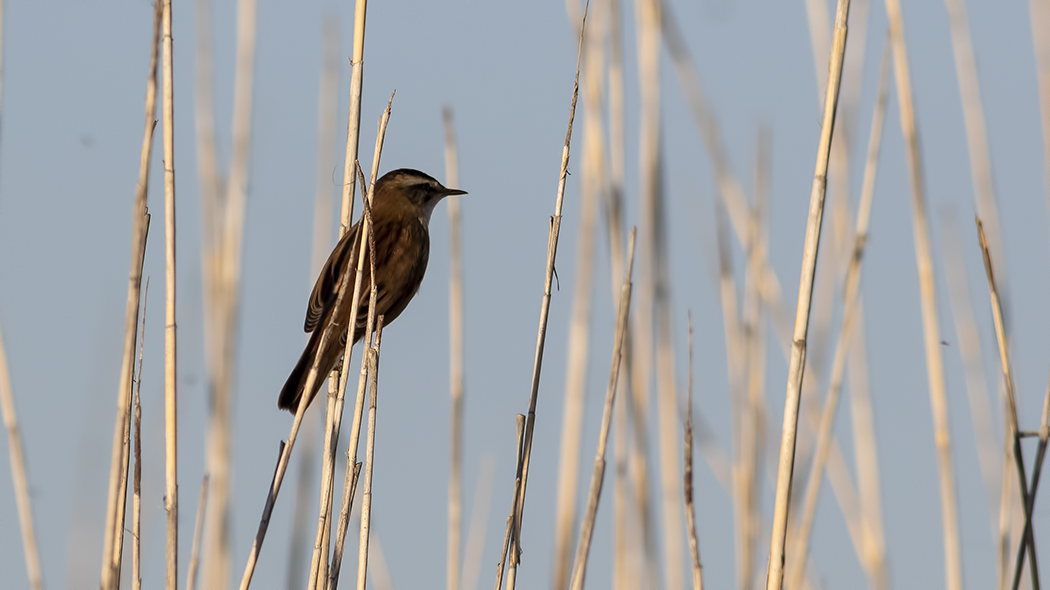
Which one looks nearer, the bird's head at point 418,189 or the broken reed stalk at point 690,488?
the broken reed stalk at point 690,488

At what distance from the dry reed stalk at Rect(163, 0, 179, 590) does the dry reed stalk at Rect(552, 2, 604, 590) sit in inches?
33.3

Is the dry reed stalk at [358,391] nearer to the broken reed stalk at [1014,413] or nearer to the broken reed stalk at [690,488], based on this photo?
the broken reed stalk at [690,488]

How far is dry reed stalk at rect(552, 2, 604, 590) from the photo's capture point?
2389 millimetres

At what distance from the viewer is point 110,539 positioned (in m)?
2.08

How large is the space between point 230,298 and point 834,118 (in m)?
1.57

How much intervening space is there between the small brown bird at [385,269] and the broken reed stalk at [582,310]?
0.51 m

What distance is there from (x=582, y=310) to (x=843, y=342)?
0.63 m

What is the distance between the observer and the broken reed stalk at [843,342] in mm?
2371

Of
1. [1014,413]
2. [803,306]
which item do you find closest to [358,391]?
[803,306]

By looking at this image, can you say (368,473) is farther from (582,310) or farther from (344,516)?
(582,310)

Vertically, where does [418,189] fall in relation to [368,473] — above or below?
above

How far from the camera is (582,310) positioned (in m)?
2.62

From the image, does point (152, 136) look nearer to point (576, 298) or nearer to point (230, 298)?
point (230, 298)

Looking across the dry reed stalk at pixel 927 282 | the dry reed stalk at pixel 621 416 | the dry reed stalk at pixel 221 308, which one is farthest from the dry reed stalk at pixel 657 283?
the dry reed stalk at pixel 221 308
